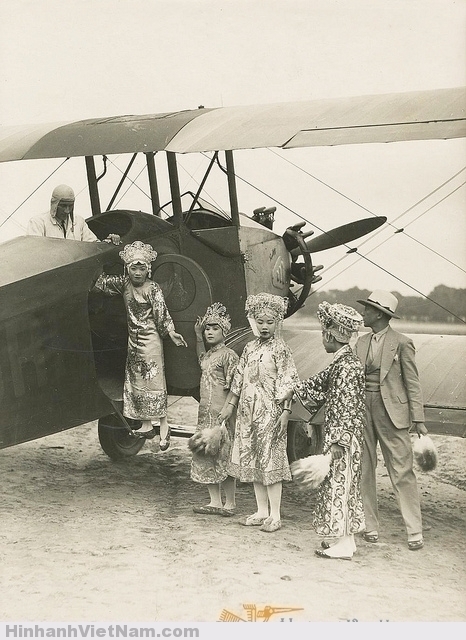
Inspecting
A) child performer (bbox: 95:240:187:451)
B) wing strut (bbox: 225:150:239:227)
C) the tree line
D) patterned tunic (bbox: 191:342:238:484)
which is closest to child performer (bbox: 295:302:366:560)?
patterned tunic (bbox: 191:342:238:484)

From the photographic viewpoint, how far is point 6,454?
8.59m

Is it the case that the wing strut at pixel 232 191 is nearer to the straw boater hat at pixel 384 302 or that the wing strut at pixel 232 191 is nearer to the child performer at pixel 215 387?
the child performer at pixel 215 387

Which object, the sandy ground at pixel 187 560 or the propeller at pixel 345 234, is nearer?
the sandy ground at pixel 187 560

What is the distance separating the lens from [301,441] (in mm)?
7344

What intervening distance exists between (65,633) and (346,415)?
2.28m

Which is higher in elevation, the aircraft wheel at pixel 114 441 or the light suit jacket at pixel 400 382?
the light suit jacket at pixel 400 382

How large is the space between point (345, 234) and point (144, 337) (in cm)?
344

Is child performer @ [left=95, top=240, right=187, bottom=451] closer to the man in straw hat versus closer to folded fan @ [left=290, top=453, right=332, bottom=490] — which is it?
folded fan @ [left=290, top=453, right=332, bottom=490]

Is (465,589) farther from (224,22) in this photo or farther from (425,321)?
(425,321)

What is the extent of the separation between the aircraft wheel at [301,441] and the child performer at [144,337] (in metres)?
1.30

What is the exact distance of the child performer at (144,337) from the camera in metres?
6.33

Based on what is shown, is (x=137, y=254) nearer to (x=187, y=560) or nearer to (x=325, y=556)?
(x=187, y=560)

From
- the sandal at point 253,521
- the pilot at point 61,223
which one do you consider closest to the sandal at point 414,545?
the sandal at point 253,521

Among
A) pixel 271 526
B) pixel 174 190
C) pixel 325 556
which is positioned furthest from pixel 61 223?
pixel 325 556
